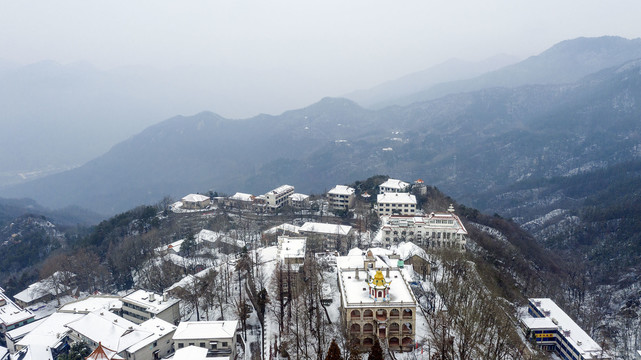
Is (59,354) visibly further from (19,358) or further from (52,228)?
(52,228)

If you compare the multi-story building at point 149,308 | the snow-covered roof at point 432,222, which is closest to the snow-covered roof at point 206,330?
the multi-story building at point 149,308

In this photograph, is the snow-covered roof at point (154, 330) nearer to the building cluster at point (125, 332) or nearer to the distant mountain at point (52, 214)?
the building cluster at point (125, 332)

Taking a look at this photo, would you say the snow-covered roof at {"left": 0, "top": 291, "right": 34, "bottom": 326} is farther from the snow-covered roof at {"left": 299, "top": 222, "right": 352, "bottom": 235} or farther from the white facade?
the white facade

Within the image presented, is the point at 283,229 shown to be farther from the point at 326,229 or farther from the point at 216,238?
the point at 216,238

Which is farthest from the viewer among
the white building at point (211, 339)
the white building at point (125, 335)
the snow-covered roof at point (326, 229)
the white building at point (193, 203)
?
the white building at point (193, 203)

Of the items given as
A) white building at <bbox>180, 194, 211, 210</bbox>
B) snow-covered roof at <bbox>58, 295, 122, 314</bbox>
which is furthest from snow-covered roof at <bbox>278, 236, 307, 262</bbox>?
white building at <bbox>180, 194, 211, 210</bbox>

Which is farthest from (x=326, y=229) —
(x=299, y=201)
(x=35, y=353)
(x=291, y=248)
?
(x=35, y=353)
